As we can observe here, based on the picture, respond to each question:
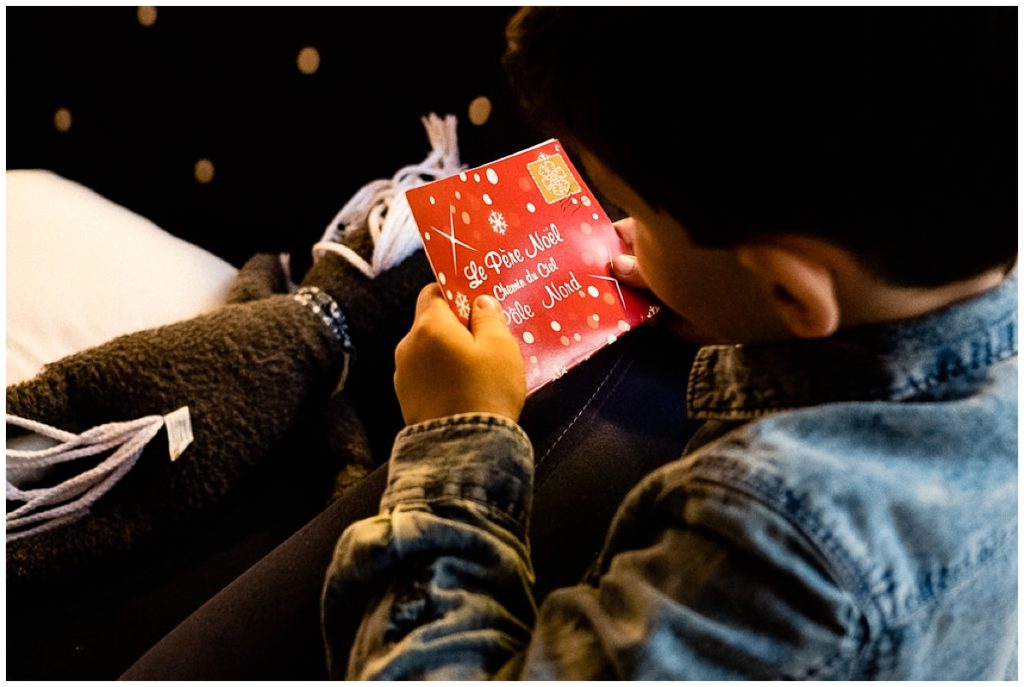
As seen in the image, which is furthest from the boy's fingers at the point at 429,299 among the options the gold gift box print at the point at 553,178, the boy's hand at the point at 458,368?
the gold gift box print at the point at 553,178

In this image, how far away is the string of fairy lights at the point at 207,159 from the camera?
2.38 ft

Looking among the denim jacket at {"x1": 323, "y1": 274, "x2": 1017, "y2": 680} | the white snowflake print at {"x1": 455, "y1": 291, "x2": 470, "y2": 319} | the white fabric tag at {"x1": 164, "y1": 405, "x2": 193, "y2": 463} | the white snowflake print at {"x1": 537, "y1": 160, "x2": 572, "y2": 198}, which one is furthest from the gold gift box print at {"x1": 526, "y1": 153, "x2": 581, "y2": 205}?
the white fabric tag at {"x1": 164, "y1": 405, "x2": 193, "y2": 463}

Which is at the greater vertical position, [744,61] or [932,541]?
[744,61]

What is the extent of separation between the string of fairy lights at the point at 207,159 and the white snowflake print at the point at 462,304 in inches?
11.0

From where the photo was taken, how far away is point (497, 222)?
0.53 m

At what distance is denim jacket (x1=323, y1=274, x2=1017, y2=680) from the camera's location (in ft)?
0.99

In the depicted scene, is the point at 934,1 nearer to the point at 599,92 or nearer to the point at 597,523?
the point at 599,92

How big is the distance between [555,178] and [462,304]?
0.43ft

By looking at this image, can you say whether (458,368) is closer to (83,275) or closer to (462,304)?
(462,304)

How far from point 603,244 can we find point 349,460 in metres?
0.26

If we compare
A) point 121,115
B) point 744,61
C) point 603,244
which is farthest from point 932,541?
point 121,115

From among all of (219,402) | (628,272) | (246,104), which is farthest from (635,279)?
(246,104)

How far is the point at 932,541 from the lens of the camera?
0.30m

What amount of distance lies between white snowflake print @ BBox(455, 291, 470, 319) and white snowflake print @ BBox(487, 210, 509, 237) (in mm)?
54
